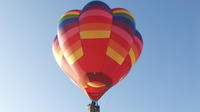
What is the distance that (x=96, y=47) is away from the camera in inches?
910

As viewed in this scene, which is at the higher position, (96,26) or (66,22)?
(66,22)

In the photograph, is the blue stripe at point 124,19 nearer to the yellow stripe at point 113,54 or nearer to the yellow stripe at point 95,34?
the yellow stripe at point 95,34

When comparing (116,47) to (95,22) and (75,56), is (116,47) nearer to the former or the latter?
(95,22)

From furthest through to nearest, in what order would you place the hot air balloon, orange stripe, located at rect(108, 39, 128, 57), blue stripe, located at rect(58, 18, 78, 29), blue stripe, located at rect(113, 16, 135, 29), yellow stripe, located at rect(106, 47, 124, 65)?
blue stripe, located at rect(58, 18, 78, 29), blue stripe, located at rect(113, 16, 135, 29), orange stripe, located at rect(108, 39, 128, 57), yellow stripe, located at rect(106, 47, 124, 65), the hot air balloon

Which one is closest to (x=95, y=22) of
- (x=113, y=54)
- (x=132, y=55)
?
(x=113, y=54)

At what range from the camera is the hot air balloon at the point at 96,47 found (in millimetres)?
22969

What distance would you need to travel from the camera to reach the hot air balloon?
23.0 metres

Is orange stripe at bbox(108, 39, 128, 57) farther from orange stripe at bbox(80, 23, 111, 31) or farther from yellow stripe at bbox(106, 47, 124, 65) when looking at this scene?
orange stripe at bbox(80, 23, 111, 31)

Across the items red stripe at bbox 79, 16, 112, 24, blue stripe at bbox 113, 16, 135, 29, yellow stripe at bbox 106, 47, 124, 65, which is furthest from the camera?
blue stripe at bbox 113, 16, 135, 29

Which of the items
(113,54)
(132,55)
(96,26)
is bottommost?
(113,54)

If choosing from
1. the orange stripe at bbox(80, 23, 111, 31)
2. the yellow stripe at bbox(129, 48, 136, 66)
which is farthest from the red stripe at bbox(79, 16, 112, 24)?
the yellow stripe at bbox(129, 48, 136, 66)

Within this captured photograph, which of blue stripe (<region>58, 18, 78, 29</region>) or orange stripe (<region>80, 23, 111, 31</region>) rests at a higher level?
blue stripe (<region>58, 18, 78, 29</region>)

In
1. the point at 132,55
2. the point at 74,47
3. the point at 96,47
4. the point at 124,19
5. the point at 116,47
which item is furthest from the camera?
the point at 132,55

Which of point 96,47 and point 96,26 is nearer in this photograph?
point 96,47
